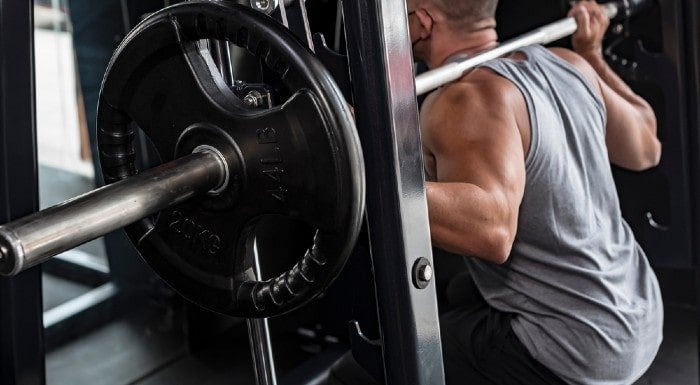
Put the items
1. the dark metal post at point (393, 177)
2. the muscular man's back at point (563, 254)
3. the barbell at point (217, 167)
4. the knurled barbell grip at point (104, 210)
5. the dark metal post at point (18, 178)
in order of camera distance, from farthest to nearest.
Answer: the muscular man's back at point (563, 254) < the dark metal post at point (18, 178) < the dark metal post at point (393, 177) < the barbell at point (217, 167) < the knurled barbell grip at point (104, 210)

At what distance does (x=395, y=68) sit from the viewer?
3.15 feet

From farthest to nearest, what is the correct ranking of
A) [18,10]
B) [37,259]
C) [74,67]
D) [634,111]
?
[74,67] < [634,111] < [18,10] < [37,259]

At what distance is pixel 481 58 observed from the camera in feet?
4.61

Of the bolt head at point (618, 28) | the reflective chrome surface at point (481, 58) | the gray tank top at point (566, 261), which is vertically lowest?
the gray tank top at point (566, 261)

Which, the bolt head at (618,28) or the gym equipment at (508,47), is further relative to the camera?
the bolt head at (618,28)

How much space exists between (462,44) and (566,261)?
37cm

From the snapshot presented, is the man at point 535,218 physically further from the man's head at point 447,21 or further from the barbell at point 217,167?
the barbell at point 217,167

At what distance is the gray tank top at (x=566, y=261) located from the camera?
1395 mm

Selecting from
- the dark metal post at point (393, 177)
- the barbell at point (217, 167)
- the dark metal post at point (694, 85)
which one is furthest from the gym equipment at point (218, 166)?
the dark metal post at point (694, 85)

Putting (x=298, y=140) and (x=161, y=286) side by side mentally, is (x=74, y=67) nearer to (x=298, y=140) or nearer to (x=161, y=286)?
(x=161, y=286)

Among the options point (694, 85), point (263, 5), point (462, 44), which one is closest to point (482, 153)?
point (462, 44)

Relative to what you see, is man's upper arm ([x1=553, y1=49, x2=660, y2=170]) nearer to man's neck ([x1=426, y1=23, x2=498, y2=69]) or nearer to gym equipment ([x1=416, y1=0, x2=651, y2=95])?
gym equipment ([x1=416, y1=0, x2=651, y2=95])

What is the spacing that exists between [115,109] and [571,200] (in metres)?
0.74

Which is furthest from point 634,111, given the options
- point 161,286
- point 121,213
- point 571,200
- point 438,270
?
point 161,286
